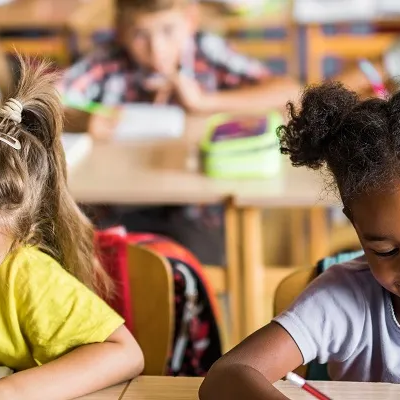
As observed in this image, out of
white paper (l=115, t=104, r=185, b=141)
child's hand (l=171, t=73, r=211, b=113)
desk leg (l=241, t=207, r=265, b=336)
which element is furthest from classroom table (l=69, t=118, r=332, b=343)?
child's hand (l=171, t=73, r=211, b=113)

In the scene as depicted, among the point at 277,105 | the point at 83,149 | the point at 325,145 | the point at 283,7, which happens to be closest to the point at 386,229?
the point at 325,145

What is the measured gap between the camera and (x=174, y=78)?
283 centimetres

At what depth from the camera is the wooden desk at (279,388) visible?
3.39 feet

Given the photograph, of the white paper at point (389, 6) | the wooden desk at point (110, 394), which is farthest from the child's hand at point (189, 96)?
the wooden desk at point (110, 394)

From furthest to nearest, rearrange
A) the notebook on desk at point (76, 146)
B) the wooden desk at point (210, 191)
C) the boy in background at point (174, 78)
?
1. the boy in background at point (174, 78)
2. the notebook on desk at point (76, 146)
3. the wooden desk at point (210, 191)

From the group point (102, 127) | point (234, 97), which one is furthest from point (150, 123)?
point (234, 97)

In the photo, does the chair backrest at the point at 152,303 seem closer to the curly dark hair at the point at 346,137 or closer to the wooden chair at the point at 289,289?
the wooden chair at the point at 289,289

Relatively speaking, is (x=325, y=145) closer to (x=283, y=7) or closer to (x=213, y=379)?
(x=213, y=379)

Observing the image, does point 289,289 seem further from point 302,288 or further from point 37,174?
point 37,174

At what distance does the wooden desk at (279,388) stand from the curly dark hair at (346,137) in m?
0.23

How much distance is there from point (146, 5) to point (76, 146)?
767 millimetres

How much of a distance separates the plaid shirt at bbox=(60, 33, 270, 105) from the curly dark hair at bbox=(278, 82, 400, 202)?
183 cm

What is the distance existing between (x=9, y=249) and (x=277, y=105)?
166cm

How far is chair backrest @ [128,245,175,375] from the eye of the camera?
147cm
